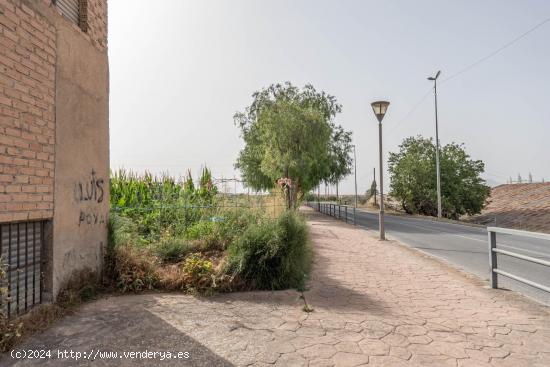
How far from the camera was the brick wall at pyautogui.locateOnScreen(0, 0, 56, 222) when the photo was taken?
3.57 metres

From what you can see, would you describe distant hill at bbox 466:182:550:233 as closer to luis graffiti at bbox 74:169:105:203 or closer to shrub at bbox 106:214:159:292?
shrub at bbox 106:214:159:292

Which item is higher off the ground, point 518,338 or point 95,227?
point 95,227

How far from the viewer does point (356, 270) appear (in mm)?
6727

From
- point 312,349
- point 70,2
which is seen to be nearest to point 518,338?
point 312,349

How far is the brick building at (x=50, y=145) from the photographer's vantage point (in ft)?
12.1

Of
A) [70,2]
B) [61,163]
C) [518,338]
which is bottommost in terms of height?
[518,338]

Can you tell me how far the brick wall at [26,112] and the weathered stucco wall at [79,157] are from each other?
197 mm

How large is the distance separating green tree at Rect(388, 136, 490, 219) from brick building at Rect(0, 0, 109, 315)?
2978 centimetres

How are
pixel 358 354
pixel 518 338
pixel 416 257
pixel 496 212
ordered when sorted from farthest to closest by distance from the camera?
pixel 496 212, pixel 416 257, pixel 518 338, pixel 358 354

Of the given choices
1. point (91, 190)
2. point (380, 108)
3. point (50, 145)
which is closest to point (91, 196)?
point (91, 190)

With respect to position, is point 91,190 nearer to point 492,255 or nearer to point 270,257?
point 270,257

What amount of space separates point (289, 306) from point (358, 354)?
1544mm

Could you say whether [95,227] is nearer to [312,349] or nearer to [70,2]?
[70,2]

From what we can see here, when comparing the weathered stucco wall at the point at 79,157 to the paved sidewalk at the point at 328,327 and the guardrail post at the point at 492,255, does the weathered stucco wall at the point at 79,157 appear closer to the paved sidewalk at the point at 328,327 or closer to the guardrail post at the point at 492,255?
the paved sidewalk at the point at 328,327
